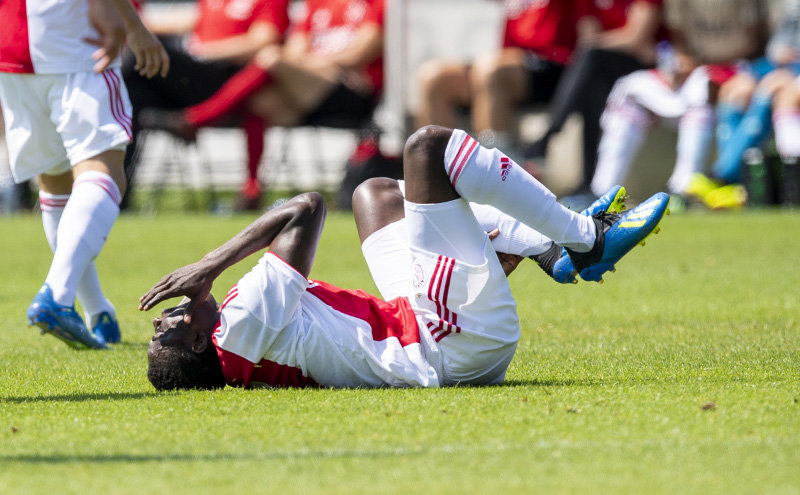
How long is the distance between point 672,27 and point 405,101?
350 cm

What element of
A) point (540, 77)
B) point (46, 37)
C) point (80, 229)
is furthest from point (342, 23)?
point (80, 229)

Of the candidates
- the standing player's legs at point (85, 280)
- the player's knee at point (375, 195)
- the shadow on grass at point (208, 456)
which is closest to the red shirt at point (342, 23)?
the standing player's legs at point (85, 280)

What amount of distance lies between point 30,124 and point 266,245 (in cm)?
192

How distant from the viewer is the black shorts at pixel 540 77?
42.6 ft

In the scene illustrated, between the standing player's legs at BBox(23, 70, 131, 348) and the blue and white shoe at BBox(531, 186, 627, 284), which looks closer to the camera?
the blue and white shoe at BBox(531, 186, 627, 284)

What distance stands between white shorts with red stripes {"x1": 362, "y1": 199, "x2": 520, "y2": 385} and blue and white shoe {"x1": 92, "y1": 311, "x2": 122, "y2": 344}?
1990 millimetres

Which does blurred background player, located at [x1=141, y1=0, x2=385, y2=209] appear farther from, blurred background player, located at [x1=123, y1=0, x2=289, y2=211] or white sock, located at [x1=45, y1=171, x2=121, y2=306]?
white sock, located at [x1=45, y1=171, x2=121, y2=306]

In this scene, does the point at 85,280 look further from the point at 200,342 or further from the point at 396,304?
the point at 396,304

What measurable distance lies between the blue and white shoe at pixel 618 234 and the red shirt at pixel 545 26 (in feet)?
29.6

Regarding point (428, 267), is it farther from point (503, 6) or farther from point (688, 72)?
point (503, 6)

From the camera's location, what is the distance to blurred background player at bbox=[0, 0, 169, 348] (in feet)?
16.6

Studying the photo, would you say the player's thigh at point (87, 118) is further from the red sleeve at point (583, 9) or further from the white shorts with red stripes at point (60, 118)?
the red sleeve at point (583, 9)

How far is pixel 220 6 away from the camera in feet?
45.5

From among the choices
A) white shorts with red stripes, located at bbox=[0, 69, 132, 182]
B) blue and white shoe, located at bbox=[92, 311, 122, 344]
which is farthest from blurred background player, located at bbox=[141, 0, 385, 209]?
blue and white shoe, located at bbox=[92, 311, 122, 344]
